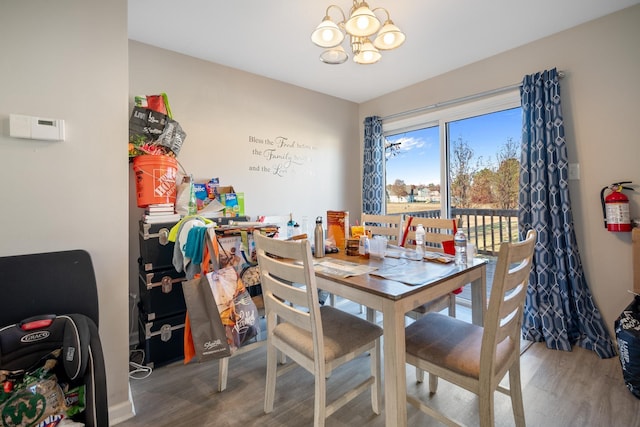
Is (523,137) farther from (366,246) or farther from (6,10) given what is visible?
(6,10)

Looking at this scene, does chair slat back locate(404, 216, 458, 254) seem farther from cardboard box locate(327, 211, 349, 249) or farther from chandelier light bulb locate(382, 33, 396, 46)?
chandelier light bulb locate(382, 33, 396, 46)

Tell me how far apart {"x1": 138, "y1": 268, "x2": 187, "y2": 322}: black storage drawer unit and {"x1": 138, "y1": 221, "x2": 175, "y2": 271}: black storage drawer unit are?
0.16 feet

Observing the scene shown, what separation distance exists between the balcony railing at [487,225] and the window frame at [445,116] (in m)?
0.23

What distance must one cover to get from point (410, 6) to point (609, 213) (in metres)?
1.97

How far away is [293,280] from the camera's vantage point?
1.19 m

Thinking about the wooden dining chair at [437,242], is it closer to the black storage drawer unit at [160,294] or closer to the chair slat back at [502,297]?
the chair slat back at [502,297]

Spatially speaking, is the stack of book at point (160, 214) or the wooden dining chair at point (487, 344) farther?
the stack of book at point (160, 214)

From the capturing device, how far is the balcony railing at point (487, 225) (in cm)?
283

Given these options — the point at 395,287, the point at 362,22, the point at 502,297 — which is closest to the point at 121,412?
the point at 395,287

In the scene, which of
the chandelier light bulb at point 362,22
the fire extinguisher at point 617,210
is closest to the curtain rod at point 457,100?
the fire extinguisher at point 617,210

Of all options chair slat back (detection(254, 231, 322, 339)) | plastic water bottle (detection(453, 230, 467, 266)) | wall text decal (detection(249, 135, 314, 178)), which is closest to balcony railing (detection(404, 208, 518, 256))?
wall text decal (detection(249, 135, 314, 178))

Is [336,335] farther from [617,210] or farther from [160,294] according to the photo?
[617,210]

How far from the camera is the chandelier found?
151 centimetres

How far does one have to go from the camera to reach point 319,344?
119cm
